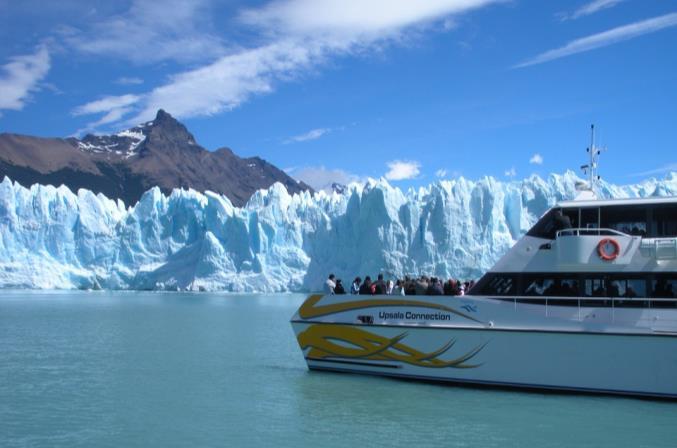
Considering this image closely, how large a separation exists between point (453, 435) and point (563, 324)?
290cm

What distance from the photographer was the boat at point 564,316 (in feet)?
35.7

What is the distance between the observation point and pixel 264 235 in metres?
55.5

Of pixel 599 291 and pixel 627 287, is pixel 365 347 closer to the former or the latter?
pixel 599 291

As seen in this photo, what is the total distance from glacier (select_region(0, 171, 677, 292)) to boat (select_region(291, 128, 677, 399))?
3288 centimetres

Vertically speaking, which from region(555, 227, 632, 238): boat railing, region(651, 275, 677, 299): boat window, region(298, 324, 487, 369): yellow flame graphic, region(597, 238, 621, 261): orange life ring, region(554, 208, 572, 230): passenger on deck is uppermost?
region(554, 208, 572, 230): passenger on deck

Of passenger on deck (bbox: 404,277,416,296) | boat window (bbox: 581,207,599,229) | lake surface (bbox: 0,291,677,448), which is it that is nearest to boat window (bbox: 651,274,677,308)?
boat window (bbox: 581,207,599,229)

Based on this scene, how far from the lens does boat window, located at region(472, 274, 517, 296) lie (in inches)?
472

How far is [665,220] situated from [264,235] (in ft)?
149

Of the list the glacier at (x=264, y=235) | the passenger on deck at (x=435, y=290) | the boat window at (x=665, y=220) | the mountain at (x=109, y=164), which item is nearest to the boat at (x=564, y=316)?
the boat window at (x=665, y=220)

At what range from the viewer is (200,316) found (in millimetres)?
33625

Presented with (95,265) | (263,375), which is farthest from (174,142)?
(263,375)

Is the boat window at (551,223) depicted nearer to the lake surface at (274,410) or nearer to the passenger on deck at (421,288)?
the passenger on deck at (421,288)

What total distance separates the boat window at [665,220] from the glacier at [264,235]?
32986 millimetres

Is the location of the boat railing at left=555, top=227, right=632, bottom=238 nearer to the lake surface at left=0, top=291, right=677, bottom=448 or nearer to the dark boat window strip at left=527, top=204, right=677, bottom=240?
the dark boat window strip at left=527, top=204, right=677, bottom=240
